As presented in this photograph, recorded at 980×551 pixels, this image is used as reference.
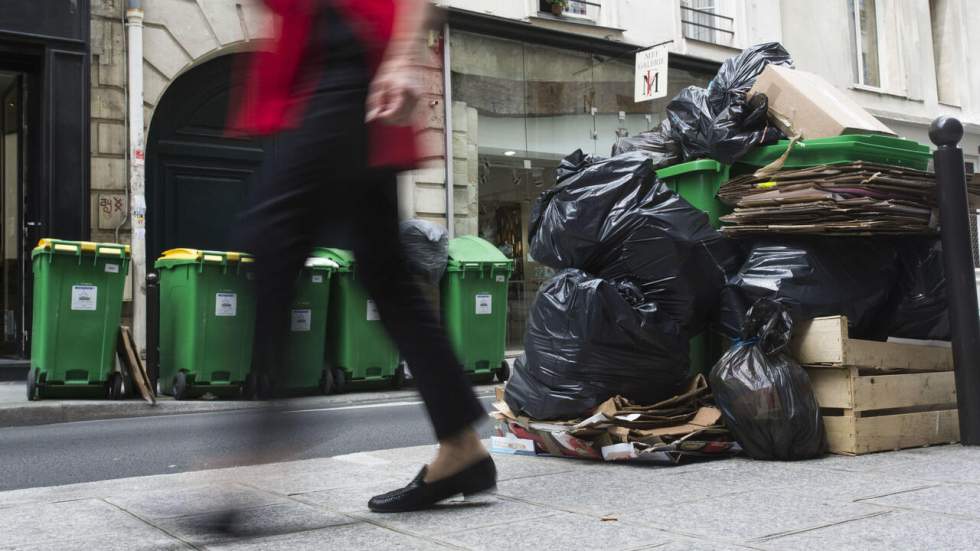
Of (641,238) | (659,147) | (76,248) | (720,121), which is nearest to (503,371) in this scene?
(76,248)

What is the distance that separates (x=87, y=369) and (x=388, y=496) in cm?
583

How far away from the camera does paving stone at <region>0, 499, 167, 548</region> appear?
239 centimetres

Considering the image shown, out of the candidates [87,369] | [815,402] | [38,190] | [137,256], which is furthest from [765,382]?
[38,190]

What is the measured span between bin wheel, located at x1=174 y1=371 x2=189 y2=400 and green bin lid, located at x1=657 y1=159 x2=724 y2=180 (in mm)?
5049

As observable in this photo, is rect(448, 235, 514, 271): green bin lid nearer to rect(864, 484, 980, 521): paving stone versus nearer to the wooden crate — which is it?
the wooden crate

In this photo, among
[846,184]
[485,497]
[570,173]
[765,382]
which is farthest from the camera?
[570,173]

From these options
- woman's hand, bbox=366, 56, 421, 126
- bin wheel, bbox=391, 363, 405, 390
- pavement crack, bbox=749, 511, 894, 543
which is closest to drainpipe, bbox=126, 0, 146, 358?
bin wheel, bbox=391, 363, 405, 390

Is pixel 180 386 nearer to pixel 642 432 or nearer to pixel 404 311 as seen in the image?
pixel 642 432

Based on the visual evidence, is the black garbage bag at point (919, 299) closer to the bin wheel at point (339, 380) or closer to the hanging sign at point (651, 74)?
the bin wheel at point (339, 380)

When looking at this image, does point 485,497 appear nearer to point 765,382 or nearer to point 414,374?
point 414,374

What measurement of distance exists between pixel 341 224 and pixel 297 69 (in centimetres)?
39

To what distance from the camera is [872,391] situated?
359cm

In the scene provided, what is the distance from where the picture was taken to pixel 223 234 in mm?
11531

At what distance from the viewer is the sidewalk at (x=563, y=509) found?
2215mm
